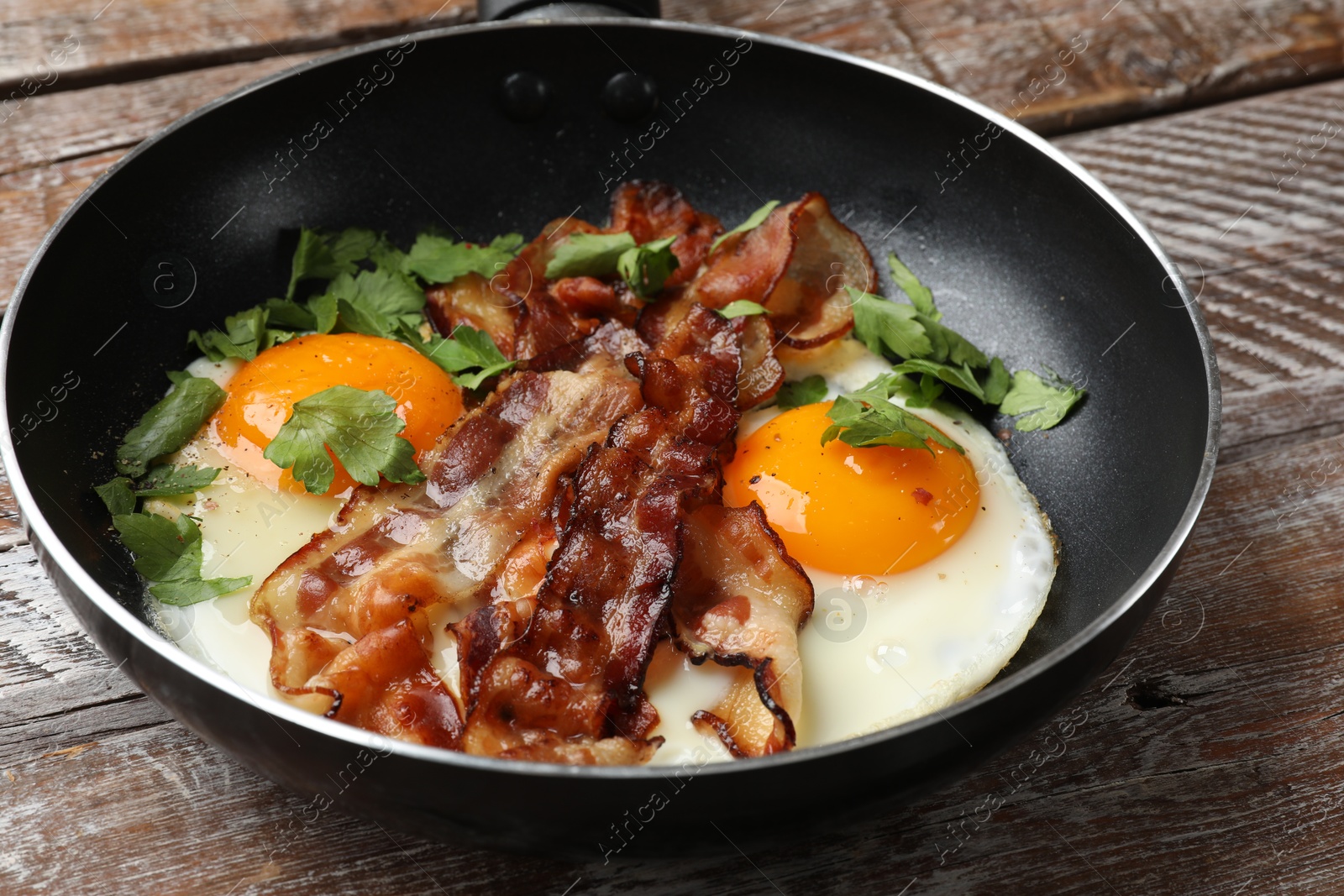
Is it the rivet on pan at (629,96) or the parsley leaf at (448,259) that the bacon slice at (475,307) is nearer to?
the parsley leaf at (448,259)

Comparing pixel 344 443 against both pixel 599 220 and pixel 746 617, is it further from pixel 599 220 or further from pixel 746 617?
pixel 599 220

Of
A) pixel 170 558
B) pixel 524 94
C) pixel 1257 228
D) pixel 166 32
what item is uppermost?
pixel 166 32

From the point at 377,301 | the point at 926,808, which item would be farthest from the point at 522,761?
the point at 377,301

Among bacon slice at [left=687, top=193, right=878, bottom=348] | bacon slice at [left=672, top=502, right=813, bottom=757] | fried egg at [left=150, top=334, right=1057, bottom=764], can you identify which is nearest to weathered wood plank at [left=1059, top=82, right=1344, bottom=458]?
fried egg at [left=150, top=334, right=1057, bottom=764]

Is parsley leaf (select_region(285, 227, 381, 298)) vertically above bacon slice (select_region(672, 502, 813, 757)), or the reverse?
parsley leaf (select_region(285, 227, 381, 298))

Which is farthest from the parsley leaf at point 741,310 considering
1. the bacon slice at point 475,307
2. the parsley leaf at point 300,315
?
the parsley leaf at point 300,315

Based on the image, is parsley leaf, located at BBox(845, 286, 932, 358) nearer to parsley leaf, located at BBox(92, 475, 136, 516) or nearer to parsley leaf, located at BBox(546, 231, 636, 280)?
parsley leaf, located at BBox(546, 231, 636, 280)

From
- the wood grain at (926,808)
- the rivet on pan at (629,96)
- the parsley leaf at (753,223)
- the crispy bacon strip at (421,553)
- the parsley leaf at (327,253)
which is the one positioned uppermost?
the rivet on pan at (629,96)
